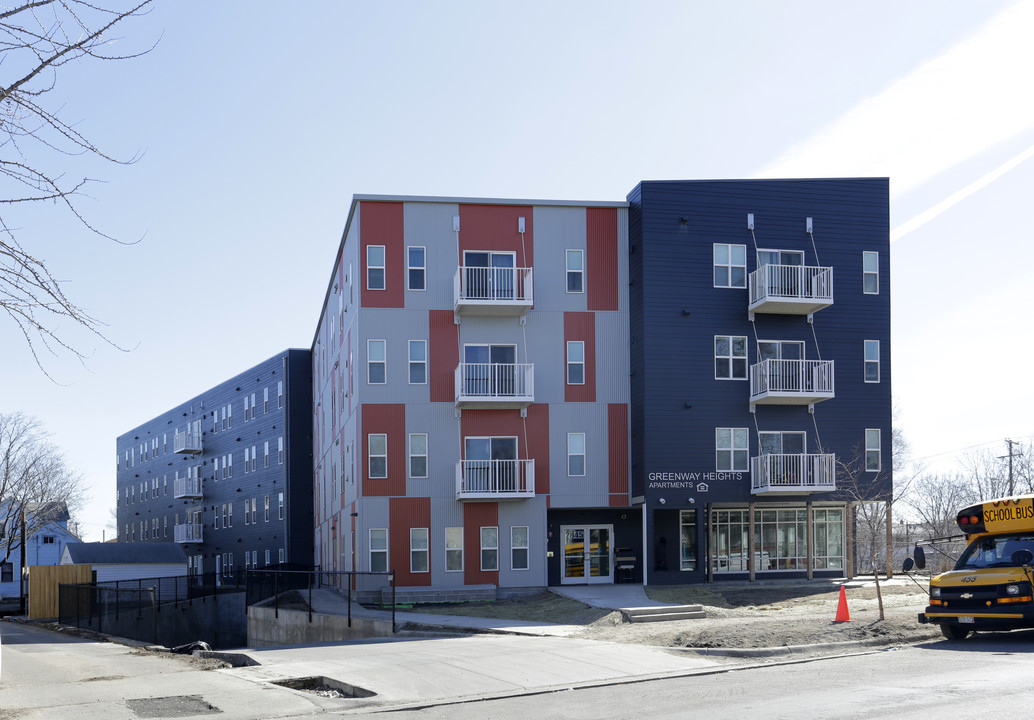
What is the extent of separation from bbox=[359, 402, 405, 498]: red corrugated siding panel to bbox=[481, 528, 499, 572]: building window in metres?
3.17

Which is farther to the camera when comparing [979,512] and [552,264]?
[552,264]

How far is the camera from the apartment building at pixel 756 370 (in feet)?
115

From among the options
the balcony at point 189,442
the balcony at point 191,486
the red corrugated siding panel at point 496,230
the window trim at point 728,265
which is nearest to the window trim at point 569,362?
the red corrugated siding panel at point 496,230

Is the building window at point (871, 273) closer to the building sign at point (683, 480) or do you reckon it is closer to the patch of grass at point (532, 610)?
the building sign at point (683, 480)

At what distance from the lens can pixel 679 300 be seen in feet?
116

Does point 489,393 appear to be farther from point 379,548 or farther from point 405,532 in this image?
point 379,548

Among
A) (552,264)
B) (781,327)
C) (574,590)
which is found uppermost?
(552,264)

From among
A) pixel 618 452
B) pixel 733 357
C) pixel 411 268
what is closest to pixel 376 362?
pixel 411 268

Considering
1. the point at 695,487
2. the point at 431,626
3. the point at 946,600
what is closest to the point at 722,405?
the point at 695,487

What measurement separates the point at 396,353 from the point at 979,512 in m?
21.1

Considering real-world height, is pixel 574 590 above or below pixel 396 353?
below

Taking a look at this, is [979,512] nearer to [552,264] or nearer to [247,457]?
[552,264]

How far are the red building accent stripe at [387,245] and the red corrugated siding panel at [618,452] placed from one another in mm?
8376

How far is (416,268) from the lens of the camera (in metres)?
35.2
